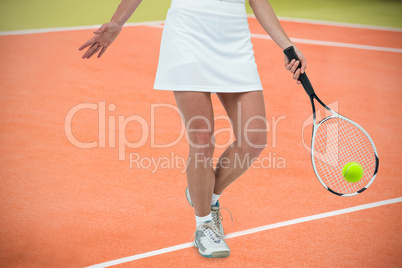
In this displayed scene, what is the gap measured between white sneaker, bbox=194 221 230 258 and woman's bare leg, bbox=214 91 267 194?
31 centimetres

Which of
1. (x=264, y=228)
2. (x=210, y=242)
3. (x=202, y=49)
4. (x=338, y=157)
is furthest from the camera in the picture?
(x=338, y=157)

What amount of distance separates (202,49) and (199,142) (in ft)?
1.49

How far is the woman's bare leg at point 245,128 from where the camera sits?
250cm

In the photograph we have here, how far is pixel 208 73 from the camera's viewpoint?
2.41 meters

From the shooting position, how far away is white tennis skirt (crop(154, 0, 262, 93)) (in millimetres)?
2391

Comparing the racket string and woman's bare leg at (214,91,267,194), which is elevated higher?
woman's bare leg at (214,91,267,194)

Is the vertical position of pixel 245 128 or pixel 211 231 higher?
pixel 245 128

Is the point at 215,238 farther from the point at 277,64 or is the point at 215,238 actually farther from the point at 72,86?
the point at 277,64

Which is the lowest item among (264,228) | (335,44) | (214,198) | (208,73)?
(264,228)

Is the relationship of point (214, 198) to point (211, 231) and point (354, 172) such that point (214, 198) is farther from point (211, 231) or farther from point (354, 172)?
point (354, 172)

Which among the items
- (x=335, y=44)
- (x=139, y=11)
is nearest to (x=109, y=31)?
(x=335, y=44)

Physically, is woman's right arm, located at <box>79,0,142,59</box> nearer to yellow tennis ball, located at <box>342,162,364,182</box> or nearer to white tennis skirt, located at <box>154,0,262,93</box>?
white tennis skirt, located at <box>154,0,262,93</box>

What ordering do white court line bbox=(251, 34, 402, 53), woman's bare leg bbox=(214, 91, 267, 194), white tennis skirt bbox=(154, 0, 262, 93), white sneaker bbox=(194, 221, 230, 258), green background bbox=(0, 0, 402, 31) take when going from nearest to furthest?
white tennis skirt bbox=(154, 0, 262, 93)
woman's bare leg bbox=(214, 91, 267, 194)
white sneaker bbox=(194, 221, 230, 258)
white court line bbox=(251, 34, 402, 53)
green background bbox=(0, 0, 402, 31)

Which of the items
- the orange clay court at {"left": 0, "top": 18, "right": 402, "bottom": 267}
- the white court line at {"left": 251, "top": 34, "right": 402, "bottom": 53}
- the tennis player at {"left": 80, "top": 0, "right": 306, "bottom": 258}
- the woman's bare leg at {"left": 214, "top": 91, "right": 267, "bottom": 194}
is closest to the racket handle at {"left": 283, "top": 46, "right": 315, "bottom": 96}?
the tennis player at {"left": 80, "top": 0, "right": 306, "bottom": 258}
